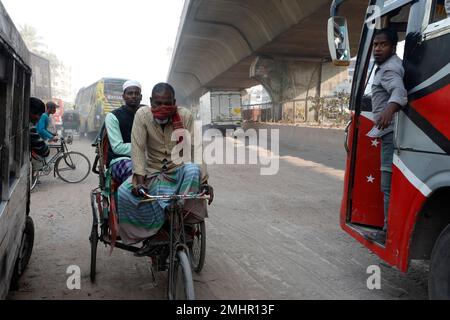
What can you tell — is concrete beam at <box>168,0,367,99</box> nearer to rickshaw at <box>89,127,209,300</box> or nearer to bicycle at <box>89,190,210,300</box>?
rickshaw at <box>89,127,209,300</box>

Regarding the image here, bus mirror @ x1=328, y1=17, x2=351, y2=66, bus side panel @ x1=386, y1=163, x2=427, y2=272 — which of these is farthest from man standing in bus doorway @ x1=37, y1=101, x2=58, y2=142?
bus side panel @ x1=386, y1=163, x2=427, y2=272

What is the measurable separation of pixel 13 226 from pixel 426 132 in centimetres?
315

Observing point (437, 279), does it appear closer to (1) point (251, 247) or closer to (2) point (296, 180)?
(1) point (251, 247)

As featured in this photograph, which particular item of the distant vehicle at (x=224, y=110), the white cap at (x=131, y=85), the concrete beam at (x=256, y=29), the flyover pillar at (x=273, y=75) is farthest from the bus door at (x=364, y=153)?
the distant vehicle at (x=224, y=110)

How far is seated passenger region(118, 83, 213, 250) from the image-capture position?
10.4 feet

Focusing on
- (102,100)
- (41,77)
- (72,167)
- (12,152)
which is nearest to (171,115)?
(12,152)

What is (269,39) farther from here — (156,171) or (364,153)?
(156,171)

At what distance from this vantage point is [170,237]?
3.07 meters

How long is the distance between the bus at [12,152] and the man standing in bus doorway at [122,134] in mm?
796

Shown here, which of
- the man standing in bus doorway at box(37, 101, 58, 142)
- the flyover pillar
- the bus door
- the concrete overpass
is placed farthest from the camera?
the flyover pillar

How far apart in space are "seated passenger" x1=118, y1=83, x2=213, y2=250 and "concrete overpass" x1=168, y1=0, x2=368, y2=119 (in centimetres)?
1299

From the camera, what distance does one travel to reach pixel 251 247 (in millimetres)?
4746

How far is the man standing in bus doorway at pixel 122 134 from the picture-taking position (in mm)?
3548
